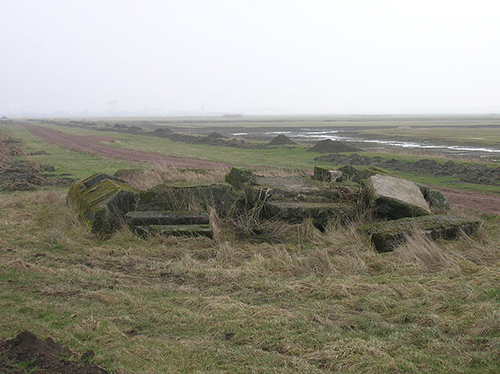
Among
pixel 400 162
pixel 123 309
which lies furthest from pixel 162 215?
pixel 400 162

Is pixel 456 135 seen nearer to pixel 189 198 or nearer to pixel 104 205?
pixel 189 198

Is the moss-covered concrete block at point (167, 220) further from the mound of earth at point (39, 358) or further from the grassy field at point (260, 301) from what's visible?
the mound of earth at point (39, 358)

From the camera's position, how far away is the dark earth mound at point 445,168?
17.0 meters

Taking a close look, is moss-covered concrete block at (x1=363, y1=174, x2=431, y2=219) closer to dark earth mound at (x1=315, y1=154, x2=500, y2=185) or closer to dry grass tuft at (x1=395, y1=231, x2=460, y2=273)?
dry grass tuft at (x1=395, y1=231, x2=460, y2=273)

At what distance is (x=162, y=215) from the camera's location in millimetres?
8805

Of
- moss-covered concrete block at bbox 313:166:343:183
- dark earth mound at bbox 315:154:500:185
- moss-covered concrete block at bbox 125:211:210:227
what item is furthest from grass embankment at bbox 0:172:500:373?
dark earth mound at bbox 315:154:500:185

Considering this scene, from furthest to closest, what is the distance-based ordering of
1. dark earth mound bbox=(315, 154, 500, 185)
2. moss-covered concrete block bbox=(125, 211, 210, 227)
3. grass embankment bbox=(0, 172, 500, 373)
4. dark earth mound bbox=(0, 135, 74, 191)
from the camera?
dark earth mound bbox=(315, 154, 500, 185) → dark earth mound bbox=(0, 135, 74, 191) → moss-covered concrete block bbox=(125, 211, 210, 227) → grass embankment bbox=(0, 172, 500, 373)

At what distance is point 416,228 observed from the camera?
7.53 m

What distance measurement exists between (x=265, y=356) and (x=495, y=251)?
199 inches

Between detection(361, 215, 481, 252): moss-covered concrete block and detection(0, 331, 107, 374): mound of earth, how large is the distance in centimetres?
547

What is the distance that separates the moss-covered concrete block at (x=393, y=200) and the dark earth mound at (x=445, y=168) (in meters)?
8.91

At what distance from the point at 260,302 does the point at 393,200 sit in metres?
5.02

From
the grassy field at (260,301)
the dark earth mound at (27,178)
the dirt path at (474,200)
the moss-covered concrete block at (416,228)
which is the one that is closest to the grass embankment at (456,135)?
the dirt path at (474,200)

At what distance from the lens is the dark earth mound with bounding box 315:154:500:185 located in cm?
1702
